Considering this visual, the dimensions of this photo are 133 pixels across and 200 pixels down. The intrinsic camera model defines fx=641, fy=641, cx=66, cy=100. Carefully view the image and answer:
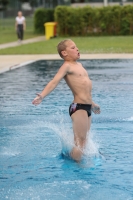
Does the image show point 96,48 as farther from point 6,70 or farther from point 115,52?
point 6,70

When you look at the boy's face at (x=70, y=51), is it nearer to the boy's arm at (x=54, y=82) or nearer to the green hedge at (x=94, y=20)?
the boy's arm at (x=54, y=82)

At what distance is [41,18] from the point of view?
46.3m

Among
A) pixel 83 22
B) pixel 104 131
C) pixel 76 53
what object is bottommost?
pixel 83 22

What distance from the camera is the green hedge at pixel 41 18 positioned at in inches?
1820

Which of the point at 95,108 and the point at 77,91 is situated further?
the point at 95,108

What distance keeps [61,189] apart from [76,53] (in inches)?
68.7

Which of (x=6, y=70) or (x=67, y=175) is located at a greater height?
(x=67, y=175)

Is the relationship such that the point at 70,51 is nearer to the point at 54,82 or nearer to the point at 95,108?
the point at 54,82

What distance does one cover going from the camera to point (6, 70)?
1991cm

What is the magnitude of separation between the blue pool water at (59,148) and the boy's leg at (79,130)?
6.2 inches

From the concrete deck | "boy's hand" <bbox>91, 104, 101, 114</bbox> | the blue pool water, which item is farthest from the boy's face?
the concrete deck

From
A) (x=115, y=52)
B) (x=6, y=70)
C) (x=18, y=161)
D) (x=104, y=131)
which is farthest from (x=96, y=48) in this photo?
(x=18, y=161)

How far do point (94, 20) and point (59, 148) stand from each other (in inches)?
1246

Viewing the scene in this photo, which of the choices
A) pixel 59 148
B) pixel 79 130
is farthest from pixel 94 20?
pixel 79 130
